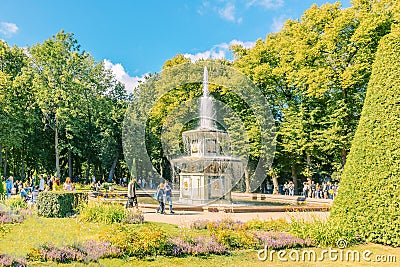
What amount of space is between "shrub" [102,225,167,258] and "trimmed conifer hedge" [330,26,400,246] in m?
4.74

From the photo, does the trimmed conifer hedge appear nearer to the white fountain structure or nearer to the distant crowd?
the white fountain structure

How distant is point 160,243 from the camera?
357 inches

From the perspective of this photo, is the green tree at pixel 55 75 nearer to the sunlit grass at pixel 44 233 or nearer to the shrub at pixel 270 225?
the sunlit grass at pixel 44 233

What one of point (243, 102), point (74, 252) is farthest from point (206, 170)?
point (243, 102)

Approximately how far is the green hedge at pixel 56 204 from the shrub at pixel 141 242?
6.81m

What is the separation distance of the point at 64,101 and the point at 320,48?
82.0 feet

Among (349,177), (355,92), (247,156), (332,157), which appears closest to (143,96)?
(247,156)

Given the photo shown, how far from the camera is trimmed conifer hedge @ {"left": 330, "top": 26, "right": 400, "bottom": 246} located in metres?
9.62

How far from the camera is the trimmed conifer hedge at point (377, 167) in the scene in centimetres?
962

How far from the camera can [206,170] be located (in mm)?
21844

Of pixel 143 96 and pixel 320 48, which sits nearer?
pixel 320 48

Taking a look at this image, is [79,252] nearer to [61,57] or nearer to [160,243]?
[160,243]

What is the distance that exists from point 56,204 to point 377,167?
1161cm

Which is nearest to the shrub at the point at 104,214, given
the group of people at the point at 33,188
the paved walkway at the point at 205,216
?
the paved walkway at the point at 205,216
